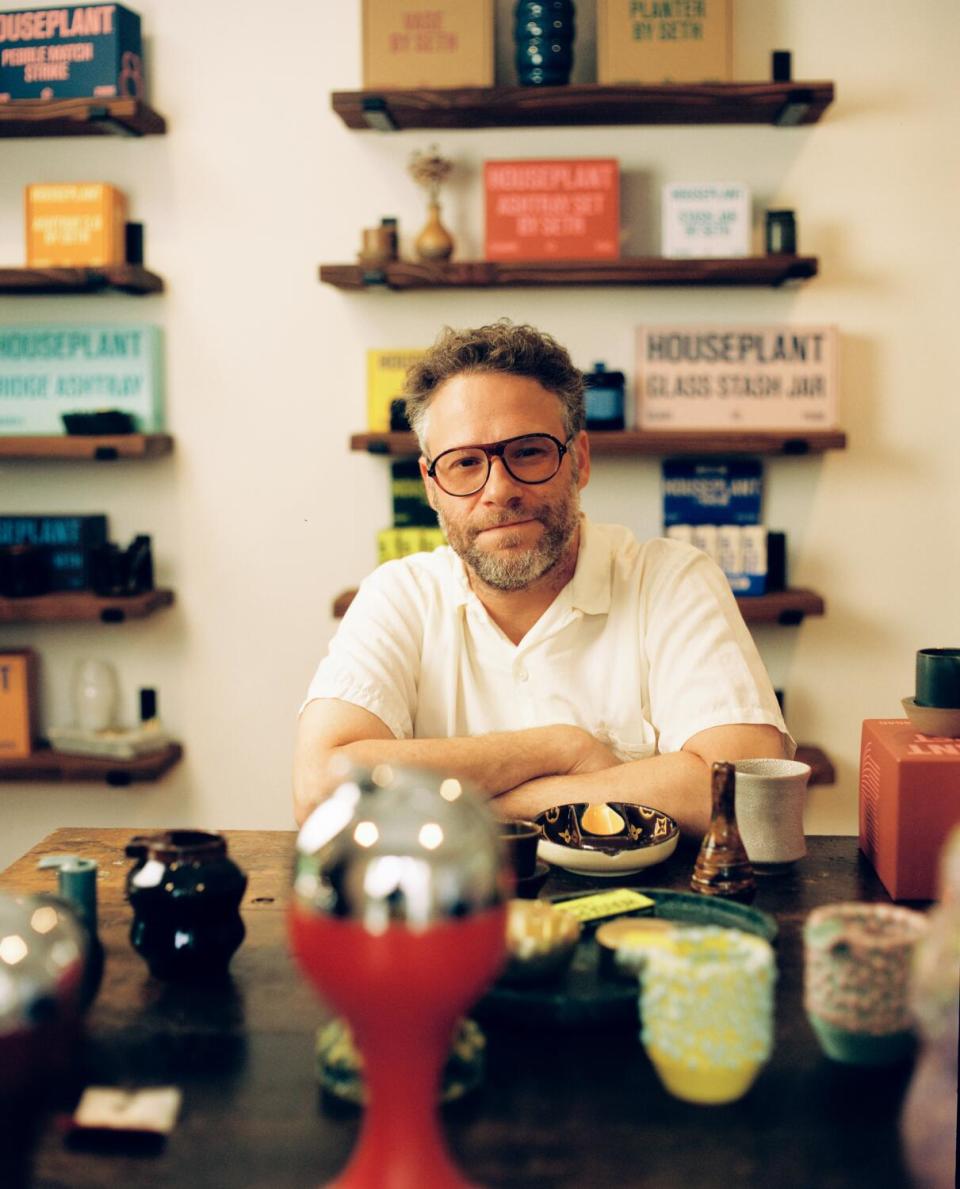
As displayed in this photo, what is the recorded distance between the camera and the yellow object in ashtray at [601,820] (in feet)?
5.04

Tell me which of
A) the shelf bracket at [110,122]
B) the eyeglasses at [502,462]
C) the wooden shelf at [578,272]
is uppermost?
the shelf bracket at [110,122]

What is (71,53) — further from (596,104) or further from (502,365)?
(502,365)

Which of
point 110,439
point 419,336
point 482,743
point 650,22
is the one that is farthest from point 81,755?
point 650,22

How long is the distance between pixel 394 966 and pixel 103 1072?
426 millimetres

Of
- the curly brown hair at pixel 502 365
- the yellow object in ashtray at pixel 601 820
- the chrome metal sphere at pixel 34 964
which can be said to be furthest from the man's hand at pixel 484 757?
the chrome metal sphere at pixel 34 964

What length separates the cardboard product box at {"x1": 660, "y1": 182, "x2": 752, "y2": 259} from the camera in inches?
122

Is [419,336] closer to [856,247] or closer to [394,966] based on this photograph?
[856,247]

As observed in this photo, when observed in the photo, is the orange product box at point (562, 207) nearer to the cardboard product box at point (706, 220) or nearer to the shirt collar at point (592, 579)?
the cardboard product box at point (706, 220)

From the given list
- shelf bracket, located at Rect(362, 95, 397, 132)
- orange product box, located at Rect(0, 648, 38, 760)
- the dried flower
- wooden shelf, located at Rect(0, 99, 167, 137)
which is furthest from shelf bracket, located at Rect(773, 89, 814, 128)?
orange product box, located at Rect(0, 648, 38, 760)

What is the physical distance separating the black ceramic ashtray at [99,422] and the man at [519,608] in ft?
4.32

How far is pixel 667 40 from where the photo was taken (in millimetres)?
3047

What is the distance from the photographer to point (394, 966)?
0.68m

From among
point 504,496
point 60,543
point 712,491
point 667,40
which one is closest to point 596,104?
point 667,40

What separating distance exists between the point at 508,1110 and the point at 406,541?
7.81 ft
